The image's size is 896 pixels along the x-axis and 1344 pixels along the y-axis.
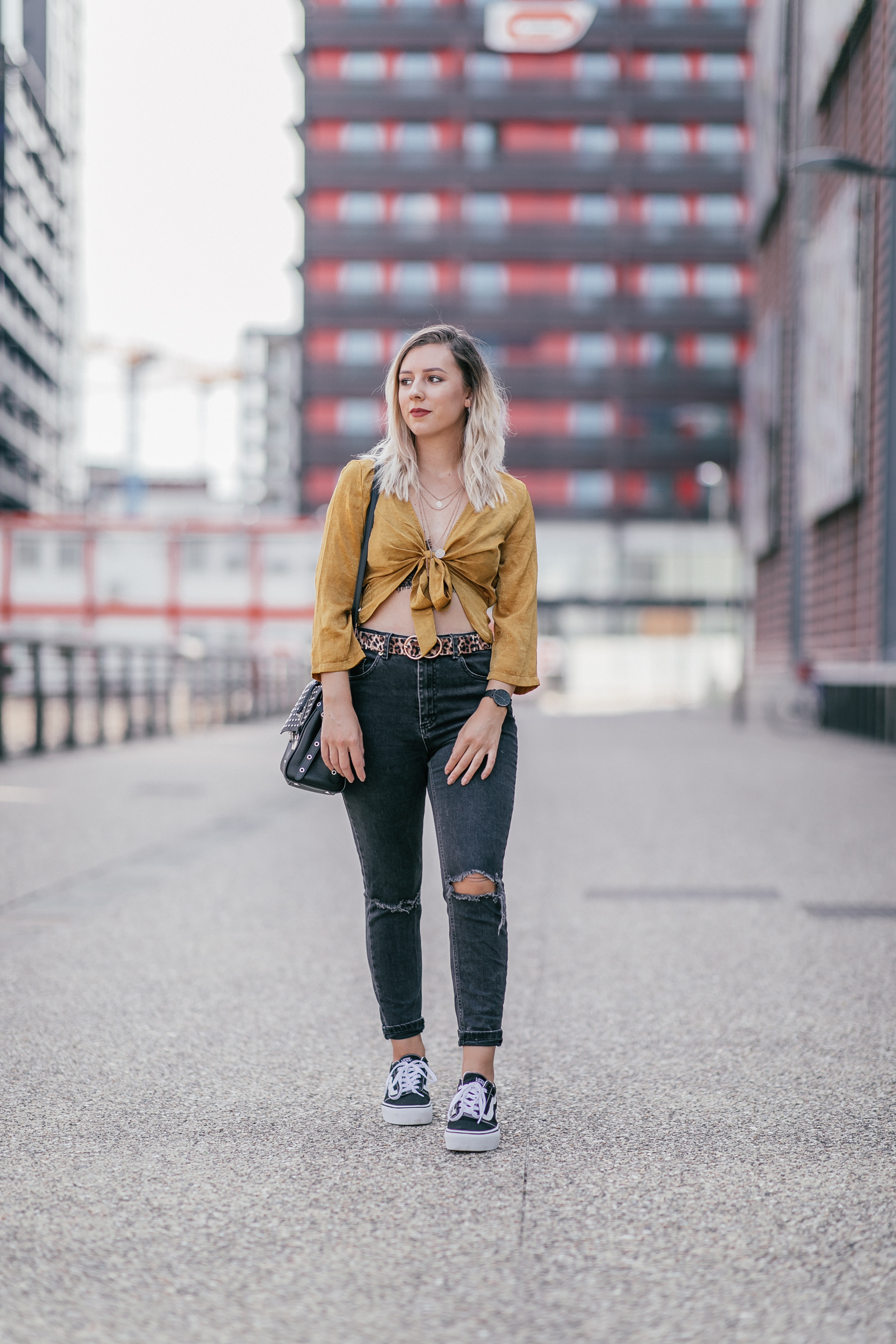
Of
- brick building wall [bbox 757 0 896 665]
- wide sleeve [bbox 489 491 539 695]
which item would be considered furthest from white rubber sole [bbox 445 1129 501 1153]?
brick building wall [bbox 757 0 896 665]

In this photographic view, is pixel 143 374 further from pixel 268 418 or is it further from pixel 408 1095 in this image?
pixel 408 1095

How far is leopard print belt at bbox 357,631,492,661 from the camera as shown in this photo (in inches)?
135

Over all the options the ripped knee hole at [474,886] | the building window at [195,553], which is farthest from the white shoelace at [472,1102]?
the building window at [195,553]

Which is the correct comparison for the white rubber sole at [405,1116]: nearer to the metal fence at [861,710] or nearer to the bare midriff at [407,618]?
the bare midriff at [407,618]

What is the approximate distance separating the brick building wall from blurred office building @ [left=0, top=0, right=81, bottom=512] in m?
46.2

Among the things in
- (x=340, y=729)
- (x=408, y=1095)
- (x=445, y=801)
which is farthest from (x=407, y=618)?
(x=408, y=1095)

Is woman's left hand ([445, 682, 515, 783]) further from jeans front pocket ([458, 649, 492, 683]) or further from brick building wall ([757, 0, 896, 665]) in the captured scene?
brick building wall ([757, 0, 896, 665])

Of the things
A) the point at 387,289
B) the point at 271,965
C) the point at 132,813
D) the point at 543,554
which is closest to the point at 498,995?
the point at 271,965

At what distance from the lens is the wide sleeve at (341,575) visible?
3395 millimetres

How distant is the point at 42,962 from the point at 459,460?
2.74m

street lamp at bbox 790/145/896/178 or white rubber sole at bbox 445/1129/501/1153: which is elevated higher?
street lamp at bbox 790/145/896/178

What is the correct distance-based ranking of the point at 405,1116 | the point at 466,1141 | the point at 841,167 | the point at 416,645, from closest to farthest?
the point at 466,1141 → the point at 416,645 → the point at 405,1116 → the point at 841,167

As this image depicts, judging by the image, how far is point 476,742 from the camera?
3361mm

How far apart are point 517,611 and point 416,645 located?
231mm
